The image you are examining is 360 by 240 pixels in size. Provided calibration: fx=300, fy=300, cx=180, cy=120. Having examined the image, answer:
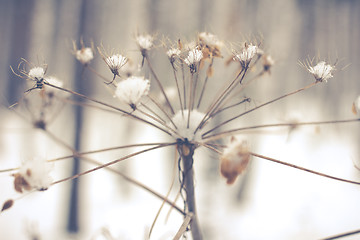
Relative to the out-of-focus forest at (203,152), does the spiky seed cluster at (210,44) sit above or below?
below

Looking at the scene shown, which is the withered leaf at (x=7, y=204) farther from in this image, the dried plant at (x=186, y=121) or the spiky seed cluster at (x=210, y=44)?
the spiky seed cluster at (x=210, y=44)

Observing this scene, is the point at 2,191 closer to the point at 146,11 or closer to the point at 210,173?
the point at 210,173

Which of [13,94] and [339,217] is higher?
[339,217]

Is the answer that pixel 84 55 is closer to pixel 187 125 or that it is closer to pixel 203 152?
pixel 187 125

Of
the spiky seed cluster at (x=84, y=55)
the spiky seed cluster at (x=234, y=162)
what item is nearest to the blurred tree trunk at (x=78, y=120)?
the spiky seed cluster at (x=84, y=55)

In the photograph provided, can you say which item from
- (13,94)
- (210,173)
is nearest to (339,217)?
(210,173)

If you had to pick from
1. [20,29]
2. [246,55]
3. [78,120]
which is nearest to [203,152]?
[78,120]

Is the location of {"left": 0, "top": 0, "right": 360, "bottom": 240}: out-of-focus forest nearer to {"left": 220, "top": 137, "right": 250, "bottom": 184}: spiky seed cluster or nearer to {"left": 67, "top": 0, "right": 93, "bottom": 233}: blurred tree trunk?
{"left": 67, "top": 0, "right": 93, "bottom": 233}: blurred tree trunk
